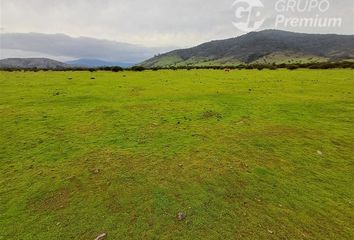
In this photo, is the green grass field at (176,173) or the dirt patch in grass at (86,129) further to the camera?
the dirt patch in grass at (86,129)

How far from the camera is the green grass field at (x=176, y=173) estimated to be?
8.62m

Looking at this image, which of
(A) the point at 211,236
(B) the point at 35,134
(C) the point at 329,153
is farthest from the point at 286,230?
(B) the point at 35,134

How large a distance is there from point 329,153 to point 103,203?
36.1 ft

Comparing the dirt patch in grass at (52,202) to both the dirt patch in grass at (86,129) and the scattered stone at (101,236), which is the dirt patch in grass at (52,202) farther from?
the dirt patch in grass at (86,129)

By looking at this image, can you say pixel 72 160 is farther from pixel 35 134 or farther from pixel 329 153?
pixel 329 153

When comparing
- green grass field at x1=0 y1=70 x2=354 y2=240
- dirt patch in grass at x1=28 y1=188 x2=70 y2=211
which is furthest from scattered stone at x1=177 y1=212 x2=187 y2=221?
dirt patch in grass at x1=28 y1=188 x2=70 y2=211

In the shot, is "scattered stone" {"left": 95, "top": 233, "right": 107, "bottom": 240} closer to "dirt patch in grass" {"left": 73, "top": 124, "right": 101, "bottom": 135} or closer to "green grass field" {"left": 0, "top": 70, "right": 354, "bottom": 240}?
"green grass field" {"left": 0, "top": 70, "right": 354, "bottom": 240}

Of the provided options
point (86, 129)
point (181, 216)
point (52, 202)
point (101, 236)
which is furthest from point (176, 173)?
point (86, 129)

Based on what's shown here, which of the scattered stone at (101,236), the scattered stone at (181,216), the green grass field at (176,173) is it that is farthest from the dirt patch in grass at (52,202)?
the scattered stone at (181,216)

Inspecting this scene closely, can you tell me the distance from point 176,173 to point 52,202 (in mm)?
4660

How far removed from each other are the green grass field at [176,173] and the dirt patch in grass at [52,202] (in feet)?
0.12

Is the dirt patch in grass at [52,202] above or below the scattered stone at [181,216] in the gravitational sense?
above

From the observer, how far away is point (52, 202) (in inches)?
386

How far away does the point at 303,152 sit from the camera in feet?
45.4
